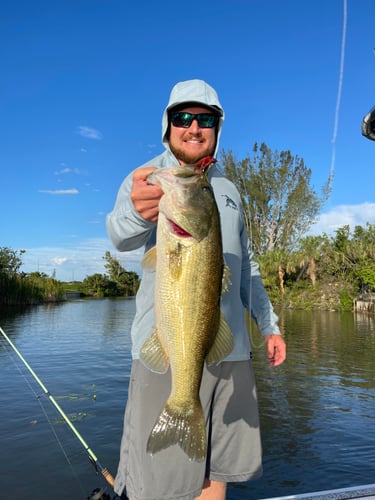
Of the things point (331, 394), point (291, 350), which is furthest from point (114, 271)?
point (331, 394)

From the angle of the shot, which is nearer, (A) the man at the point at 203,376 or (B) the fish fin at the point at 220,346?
(B) the fish fin at the point at 220,346

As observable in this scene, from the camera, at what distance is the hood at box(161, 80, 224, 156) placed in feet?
8.95

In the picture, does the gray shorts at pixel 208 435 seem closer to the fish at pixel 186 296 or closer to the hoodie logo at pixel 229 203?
the fish at pixel 186 296

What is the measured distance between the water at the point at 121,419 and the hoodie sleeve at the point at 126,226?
16.7 ft

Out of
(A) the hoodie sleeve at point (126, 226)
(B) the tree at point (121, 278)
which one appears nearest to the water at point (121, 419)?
(A) the hoodie sleeve at point (126, 226)

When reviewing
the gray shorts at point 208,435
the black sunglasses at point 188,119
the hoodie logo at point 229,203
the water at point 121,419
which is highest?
the black sunglasses at point 188,119

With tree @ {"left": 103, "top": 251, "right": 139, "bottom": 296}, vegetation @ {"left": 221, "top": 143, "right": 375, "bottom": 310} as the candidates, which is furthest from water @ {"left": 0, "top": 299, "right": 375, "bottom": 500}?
tree @ {"left": 103, "top": 251, "right": 139, "bottom": 296}

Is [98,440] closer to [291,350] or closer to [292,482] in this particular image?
[292,482]

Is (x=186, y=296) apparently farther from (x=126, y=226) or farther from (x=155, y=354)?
(x=126, y=226)

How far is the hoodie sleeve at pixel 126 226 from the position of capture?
2104 mm

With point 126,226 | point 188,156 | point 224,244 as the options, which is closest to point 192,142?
point 188,156

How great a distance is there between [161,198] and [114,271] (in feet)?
299

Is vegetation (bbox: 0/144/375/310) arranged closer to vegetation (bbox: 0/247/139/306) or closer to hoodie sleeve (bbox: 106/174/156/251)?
vegetation (bbox: 0/247/139/306)

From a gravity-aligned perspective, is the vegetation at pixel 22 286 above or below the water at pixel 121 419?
above
